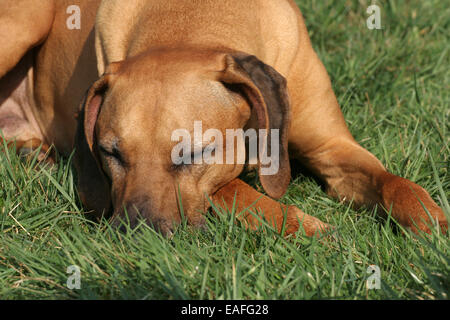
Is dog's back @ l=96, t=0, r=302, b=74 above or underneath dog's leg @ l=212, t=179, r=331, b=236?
above

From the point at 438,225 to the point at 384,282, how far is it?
53 centimetres

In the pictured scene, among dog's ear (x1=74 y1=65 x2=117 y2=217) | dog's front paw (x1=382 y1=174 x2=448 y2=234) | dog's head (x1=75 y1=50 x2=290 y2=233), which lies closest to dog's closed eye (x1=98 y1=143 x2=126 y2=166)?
Result: dog's head (x1=75 y1=50 x2=290 y2=233)

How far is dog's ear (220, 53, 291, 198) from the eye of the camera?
2.77 metres

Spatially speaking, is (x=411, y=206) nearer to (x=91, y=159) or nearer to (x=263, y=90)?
(x=263, y=90)

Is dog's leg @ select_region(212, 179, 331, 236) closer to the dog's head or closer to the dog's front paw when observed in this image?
the dog's head

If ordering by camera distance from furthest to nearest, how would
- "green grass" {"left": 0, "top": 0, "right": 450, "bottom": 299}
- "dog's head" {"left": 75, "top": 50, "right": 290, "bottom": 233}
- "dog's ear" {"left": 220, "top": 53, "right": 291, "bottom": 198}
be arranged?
"dog's ear" {"left": 220, "top": 53, "right": 291, "bottom": 198}, "dog's head" {"left": 75, "top": 50, "right": 290, "bottom": 233}, "green grass" {"left": 0, "top": 0, "right": 450, "bottom": 299}

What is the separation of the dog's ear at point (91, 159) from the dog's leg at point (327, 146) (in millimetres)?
1037

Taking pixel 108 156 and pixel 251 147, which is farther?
pixel 251 147

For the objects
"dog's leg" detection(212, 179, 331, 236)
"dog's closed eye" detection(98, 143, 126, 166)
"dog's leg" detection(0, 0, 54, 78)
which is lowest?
"dog's leg" detection(212, 179, 331, 236)

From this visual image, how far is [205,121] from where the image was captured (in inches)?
106

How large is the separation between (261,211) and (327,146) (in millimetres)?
869
